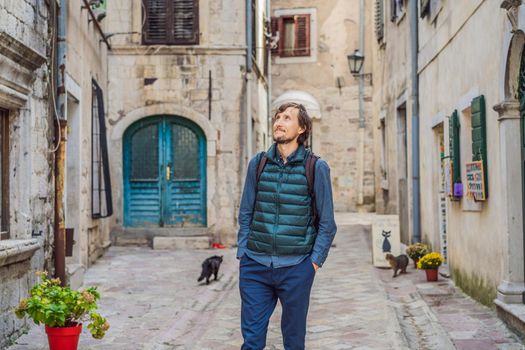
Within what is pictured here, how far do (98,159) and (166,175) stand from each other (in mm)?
3057

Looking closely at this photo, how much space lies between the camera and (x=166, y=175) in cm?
1506

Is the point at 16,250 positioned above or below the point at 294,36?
below

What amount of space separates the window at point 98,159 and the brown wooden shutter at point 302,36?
13489 mm

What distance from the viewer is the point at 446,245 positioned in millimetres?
10867

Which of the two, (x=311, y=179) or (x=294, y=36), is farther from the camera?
(x=294, y=36)

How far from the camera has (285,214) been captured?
4312 mm

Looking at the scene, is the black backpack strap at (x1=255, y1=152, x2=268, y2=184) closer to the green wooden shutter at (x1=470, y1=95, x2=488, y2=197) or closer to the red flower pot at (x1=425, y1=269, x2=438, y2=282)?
the green wooden shutter at (x1=470, y1=95, x2=488, y2=197)

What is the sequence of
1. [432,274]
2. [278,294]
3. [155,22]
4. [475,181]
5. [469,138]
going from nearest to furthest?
[278,294] → [475,181] → [469,138] → [432,274] → [155,22]

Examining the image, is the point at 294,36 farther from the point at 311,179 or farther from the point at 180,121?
the point at 311,179

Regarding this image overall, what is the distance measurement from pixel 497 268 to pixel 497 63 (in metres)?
1.90

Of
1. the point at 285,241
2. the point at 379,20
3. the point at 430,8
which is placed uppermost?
the point at 379,20

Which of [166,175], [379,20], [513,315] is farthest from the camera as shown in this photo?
[379,20]

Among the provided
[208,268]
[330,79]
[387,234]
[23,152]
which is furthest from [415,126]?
[330,79]

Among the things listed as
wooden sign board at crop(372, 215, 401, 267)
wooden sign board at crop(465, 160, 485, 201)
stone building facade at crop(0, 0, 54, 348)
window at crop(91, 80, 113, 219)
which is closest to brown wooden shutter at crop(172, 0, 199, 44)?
window at crop(91, 80, 113, 219)
